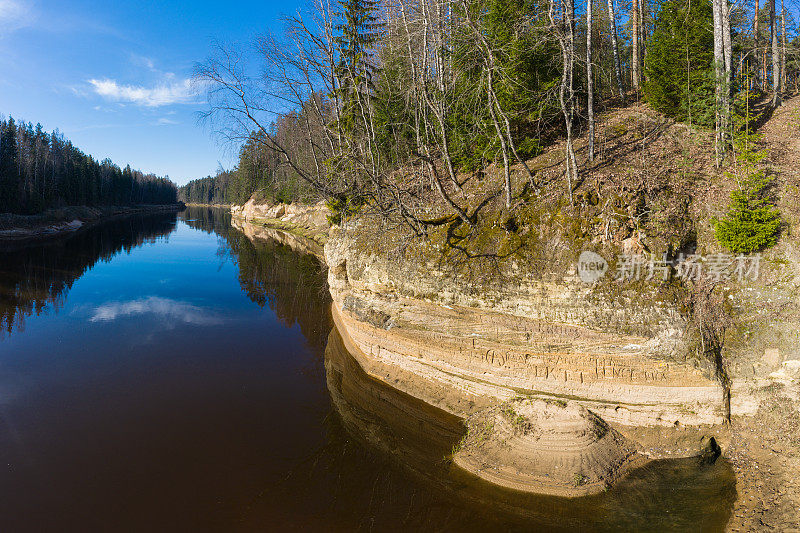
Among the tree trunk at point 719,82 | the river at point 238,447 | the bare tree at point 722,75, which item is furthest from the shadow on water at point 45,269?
the bare tree at point 722,75

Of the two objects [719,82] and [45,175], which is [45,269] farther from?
[45,175]

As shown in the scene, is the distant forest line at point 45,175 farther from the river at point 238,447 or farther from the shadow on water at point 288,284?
the river at point 238,447

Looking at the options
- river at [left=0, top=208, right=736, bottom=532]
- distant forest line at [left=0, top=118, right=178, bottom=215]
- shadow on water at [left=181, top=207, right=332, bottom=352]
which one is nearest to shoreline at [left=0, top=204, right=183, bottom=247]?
distant forest line at [left=0, top=118, right=178, bottom=215]

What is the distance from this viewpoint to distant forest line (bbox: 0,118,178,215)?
46.9 meters

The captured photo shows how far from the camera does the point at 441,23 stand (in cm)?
1170

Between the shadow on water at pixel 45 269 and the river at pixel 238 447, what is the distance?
125cm

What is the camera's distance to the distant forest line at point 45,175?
4691 cm

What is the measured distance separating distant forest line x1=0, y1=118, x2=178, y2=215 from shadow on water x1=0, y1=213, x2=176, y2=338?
10.5 metres

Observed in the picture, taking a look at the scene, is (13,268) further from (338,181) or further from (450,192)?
(450,192)

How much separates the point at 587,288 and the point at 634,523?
4772 mm

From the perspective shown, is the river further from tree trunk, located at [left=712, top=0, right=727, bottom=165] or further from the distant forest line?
the distant forest line

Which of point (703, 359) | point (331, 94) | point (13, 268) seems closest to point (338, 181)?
point (331, 94)

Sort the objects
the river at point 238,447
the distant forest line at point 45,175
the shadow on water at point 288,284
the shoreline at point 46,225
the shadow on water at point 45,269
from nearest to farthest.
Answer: the river at point 238,447 → the shadow on water at point 288,284 → the shadow on water at point 45,269 → the shoreline at point 46,225 → the distant forest line at point 45,175

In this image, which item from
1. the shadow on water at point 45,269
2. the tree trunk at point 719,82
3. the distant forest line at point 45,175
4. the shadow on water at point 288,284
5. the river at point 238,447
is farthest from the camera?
the distant forest line at point 45,175
